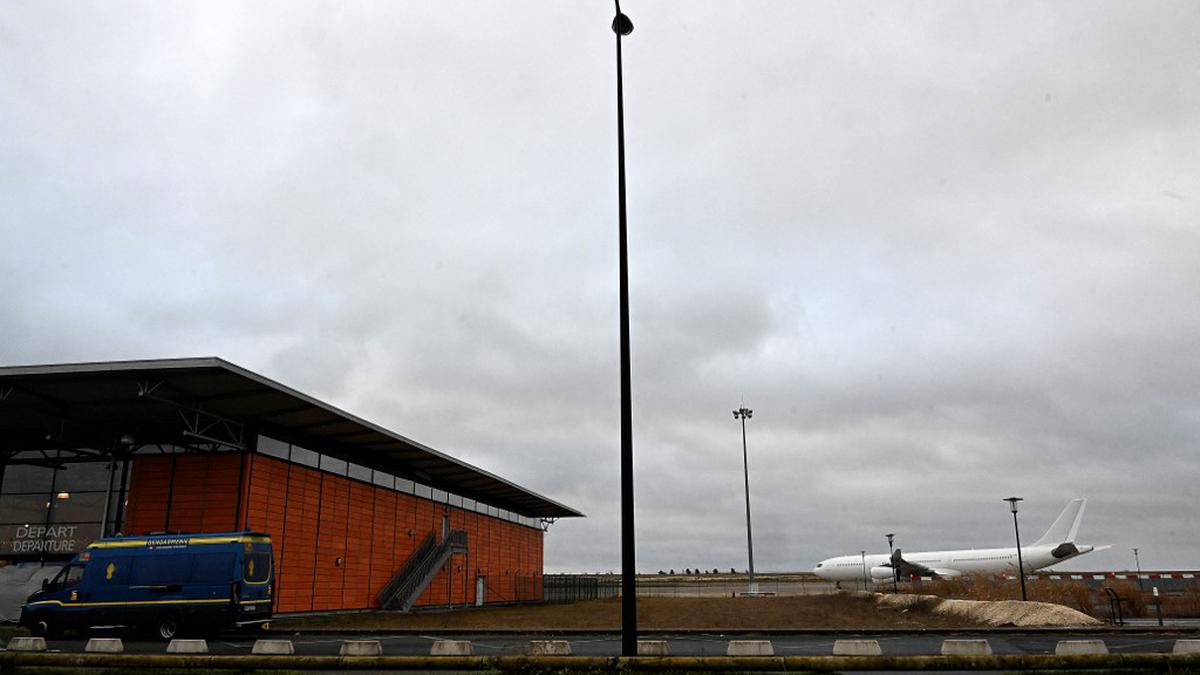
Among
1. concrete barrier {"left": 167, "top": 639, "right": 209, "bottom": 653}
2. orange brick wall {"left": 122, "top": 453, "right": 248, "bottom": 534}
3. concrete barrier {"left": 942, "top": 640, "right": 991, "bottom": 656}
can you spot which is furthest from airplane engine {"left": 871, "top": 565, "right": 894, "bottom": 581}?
concrete barrier {"left": 167, "top": 639, "right": 209, "bottom": 653}

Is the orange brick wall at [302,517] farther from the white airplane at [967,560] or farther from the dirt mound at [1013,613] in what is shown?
the white airplane at [967,560]

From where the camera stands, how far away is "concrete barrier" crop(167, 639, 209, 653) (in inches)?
666

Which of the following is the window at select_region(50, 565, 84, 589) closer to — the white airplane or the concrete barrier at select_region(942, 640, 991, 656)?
the concrete barrier at select_region(942, 640, 991, 656)

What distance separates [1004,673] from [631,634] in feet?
19.1

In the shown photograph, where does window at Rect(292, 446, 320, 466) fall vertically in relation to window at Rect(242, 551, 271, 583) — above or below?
above

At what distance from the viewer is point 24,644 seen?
17250 mm

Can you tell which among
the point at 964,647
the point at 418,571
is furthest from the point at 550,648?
the point at 418,571

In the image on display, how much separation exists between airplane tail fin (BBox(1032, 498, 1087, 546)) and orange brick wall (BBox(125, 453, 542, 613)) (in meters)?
47.5

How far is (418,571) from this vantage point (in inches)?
1649

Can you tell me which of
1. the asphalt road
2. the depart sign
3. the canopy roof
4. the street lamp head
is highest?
the street lamp head

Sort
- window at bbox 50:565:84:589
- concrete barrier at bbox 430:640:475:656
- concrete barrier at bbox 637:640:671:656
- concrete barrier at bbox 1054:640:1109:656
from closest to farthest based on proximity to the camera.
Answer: concrete barrier at bbox 1054:640:1109:656
concrete barrier at bbox 637:640:671:656
concrete barrier at bbox 430:640:475:656
window at bbox 50:565:84:589

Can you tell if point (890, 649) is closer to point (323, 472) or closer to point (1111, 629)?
point (1111, 629)

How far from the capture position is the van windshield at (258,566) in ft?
77.8

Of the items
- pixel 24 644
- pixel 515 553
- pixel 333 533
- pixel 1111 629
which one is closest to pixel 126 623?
pixel 24 644
